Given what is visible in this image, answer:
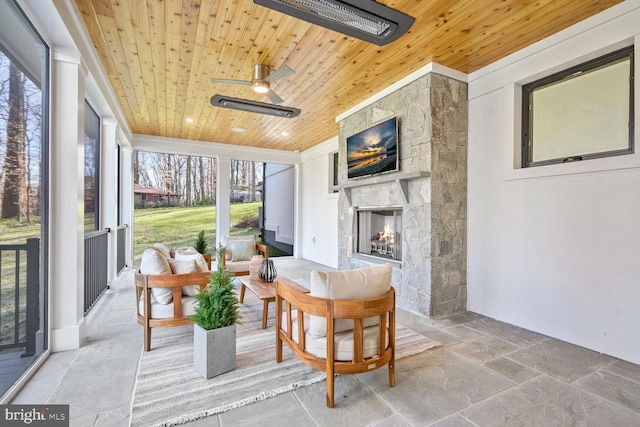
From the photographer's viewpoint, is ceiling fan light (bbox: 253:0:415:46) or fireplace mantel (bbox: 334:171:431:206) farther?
fireplace mantel (bbox: 334:171:431:206)

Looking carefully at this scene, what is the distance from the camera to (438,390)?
205cm

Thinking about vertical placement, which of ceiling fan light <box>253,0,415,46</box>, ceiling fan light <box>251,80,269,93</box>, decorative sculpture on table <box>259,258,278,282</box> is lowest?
decorative sculpture on table <box>259,258,278,282</box>

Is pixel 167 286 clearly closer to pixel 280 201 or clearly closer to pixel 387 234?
pixel 387 234

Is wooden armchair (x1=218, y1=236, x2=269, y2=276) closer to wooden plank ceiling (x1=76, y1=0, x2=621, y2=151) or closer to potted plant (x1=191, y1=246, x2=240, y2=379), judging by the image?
wooden plank ceiling (x1=76, y1=0, x2=621, y2=151)

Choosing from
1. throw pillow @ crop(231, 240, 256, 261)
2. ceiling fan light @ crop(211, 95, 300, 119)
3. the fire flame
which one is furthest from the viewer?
throw pillow @ crop(231, 240, 256, 261)

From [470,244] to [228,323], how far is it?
3.07 meters

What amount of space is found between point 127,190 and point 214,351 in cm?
547

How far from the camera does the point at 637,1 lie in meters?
2.36

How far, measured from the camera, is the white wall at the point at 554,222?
96.7 inches

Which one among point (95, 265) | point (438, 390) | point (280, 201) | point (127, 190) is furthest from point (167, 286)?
point (280, 201)

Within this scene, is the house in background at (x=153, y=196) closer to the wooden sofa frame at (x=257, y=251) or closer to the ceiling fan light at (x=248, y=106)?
the wooden sofa frame at (x=257, y=251)

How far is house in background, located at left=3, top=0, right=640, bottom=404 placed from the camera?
98.0 inches

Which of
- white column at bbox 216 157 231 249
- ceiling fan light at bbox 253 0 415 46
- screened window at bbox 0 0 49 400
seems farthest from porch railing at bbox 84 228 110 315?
ceiling fan light at bbox 253 0 415 46

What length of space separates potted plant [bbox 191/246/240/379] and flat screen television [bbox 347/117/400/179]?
274 centimetres
